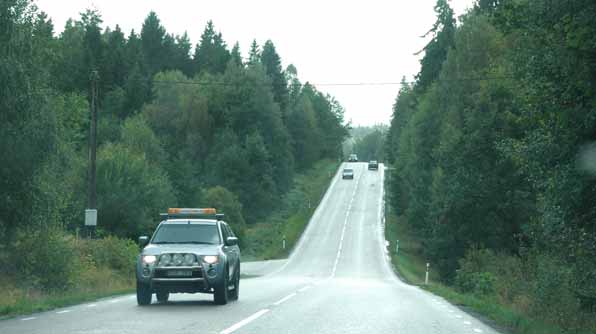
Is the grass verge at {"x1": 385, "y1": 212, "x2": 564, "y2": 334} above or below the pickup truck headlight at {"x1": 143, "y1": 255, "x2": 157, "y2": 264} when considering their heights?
below

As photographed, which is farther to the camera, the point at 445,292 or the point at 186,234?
the point at 445,292

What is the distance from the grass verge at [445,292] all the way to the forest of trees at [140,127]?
11.9 metres

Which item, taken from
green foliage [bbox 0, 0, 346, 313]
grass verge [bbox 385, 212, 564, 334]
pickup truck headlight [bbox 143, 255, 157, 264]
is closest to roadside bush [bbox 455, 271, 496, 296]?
grass verge [bbox 385, 212, 564, 334]

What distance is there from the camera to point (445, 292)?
3194 cm

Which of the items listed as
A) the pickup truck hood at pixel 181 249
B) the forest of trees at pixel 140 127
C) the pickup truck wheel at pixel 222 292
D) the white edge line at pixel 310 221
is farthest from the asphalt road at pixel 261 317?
the white edge line at pixel 310 221

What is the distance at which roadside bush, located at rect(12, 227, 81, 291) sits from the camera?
26625mm

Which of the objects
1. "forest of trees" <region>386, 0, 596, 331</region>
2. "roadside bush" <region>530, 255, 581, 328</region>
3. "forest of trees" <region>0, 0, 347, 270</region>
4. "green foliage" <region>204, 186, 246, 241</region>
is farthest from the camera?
"green foliage" <region>204, 186, 246, 241</region>

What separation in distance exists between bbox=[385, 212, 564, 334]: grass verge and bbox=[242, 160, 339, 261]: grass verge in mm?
8657

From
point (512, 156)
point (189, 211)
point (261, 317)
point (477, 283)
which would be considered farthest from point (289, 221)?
point (261, 317)

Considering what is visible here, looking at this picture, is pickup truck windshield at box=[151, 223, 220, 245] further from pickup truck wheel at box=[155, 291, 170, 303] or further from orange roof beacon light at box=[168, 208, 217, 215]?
pickup truck wheel at box=[155, 291, 170, 303]

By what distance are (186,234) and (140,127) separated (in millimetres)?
73239

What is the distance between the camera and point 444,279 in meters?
55.9

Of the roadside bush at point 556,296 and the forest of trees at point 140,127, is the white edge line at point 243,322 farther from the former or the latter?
the forest of trees at point 140,127

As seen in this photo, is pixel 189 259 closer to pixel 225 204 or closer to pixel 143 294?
pixel 143 294
